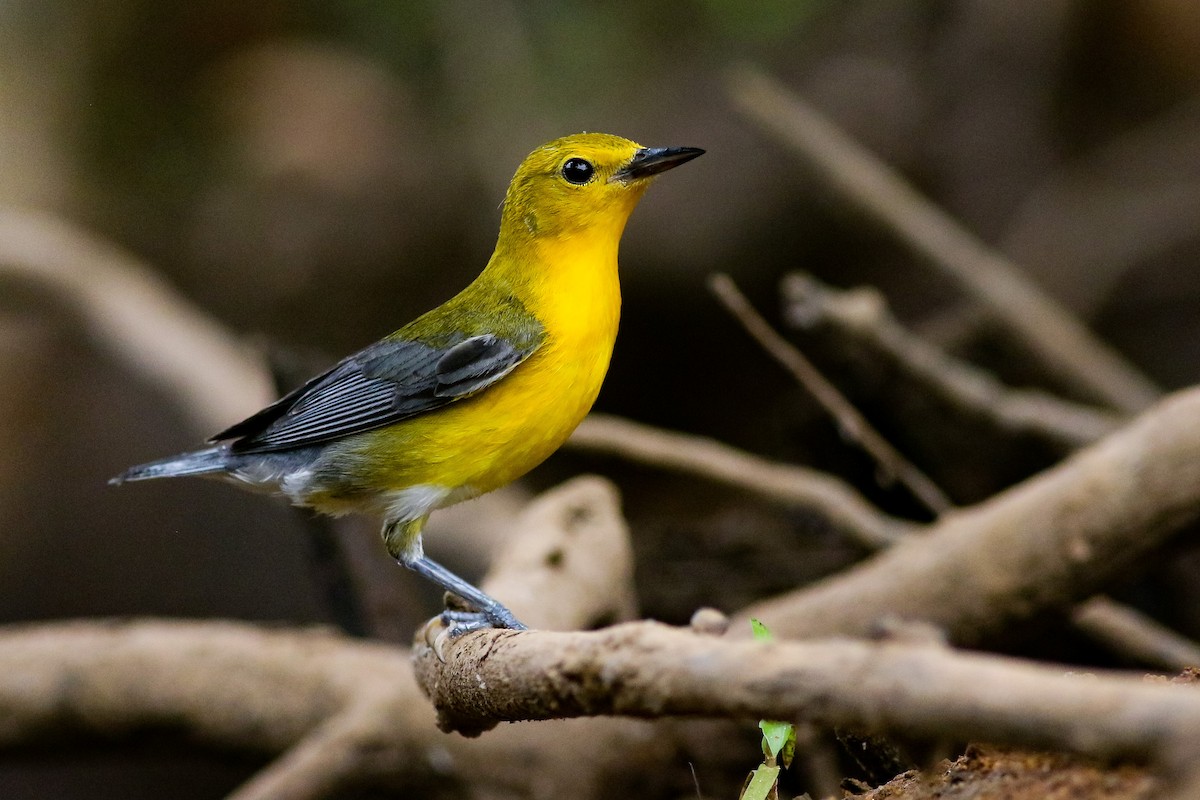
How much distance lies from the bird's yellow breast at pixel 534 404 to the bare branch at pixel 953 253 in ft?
12.9

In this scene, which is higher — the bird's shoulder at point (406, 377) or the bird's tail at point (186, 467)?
the bird's shoulder at point (406, 377)

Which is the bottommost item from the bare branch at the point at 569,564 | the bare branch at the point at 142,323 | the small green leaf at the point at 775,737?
the small green leaf at the point at 775,737

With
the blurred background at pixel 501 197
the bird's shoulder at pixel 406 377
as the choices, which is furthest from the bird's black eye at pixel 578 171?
the blurred background at pixel 501 197

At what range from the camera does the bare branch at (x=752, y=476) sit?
5.87 m

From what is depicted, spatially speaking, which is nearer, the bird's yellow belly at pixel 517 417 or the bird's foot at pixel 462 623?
the bird's foot at pixel 462 623

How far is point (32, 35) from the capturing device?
11141 mm

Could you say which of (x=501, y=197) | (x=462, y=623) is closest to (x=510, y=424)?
(x=462, y=623)

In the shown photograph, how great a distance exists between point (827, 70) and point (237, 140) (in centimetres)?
531

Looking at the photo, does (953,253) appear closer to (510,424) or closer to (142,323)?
(510,424)

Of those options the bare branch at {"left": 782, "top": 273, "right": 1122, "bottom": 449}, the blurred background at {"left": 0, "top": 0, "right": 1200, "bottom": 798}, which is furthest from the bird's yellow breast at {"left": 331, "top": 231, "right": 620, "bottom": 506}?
the blurred background at {"left": 0, "top": 0, "right": 1200, "bottom": 798}

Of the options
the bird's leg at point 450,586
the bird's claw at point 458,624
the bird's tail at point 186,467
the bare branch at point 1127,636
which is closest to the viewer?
the bird's claw at point 458,624

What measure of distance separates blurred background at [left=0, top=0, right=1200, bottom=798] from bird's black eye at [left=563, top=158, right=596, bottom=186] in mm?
4399

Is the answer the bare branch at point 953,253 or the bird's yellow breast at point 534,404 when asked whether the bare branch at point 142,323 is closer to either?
the bare branch at point 953,253

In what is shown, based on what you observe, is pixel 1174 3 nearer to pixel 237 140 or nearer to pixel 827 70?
pixel 827 70
